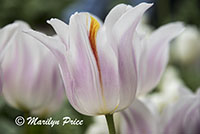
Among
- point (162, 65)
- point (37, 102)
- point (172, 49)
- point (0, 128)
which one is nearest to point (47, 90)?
point (37, 102)

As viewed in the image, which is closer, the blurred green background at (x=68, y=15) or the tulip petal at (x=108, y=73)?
the tulip petal at (x=108, y=73)

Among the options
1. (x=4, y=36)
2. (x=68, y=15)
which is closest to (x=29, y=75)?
(x=4, y=36)

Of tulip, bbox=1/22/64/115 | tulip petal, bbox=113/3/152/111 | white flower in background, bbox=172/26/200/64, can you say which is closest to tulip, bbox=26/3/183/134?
tulip petal, bbox=113/3/152/111

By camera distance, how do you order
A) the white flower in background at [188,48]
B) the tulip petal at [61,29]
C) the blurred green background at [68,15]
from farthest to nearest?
the white flower in background at [188,48]
the blurred green background at [68,15]
the tulip petal at [61,29]

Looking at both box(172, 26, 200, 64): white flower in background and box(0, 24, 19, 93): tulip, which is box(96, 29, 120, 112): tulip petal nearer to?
box(0, 24, 19, 93): tulip

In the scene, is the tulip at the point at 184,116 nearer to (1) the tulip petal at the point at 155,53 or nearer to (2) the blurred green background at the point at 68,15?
(1) the tulip petal at the point at 155,53

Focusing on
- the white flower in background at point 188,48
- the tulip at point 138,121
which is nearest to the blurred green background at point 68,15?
the white flower in background at point 188,48
